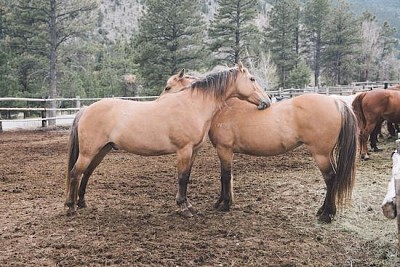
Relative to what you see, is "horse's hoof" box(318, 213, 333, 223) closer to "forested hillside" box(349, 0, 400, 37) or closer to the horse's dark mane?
the horse's dark mane

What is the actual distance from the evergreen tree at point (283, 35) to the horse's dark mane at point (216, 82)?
1389 inches

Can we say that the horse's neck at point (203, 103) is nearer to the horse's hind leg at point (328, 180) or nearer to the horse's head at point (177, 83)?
the horse's hind leg at point (328, 180)

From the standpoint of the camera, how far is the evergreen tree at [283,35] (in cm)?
3894

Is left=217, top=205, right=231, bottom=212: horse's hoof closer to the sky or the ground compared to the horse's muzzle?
closer to the ground

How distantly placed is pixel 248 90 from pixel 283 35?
119 feet

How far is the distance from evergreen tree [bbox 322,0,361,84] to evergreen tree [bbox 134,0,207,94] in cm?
1948

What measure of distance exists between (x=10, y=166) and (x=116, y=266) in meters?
5.23

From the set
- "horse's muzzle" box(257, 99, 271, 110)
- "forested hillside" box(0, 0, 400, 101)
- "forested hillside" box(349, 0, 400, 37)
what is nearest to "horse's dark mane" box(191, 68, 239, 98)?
"horse's muzzle" box(257, 99, 271, 110)

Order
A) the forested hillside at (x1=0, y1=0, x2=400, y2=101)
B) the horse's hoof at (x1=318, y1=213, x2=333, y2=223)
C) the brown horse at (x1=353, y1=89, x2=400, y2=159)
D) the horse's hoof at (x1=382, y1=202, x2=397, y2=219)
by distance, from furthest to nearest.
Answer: the forested hillside at (x1=0, y1=0, x2=400, y2=101), the brown horse at (x1=353, y1=89, x2=400, y2=159), the horse's hoof at (x1=318, y1=213, x2=333, y2=223), the horse's hoof at (x1=382, y1=202, x2=397, y2=219)

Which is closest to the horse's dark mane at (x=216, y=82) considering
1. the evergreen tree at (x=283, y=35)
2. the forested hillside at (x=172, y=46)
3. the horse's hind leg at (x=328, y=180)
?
the forested hillside at (x=172, y=46)

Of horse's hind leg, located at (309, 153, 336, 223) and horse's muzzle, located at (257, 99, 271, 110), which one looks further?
horse's muzzle, located at (257, 99, 271, 110)

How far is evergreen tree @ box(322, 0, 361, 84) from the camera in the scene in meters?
39.9

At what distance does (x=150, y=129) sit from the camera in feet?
15.0

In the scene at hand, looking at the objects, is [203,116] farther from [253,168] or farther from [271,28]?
[271,28]
